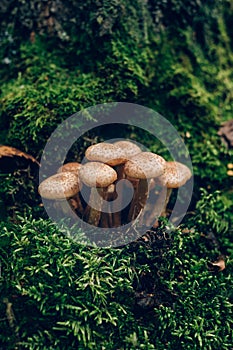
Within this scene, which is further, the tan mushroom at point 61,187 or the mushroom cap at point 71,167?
the mushroom cap at point 71,167

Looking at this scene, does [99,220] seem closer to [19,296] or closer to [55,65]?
[19,296]

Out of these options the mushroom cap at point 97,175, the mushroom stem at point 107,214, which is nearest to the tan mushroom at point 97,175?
the mushroom cap at point 97,175

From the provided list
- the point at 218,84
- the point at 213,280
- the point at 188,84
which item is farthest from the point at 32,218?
the point at 218,84

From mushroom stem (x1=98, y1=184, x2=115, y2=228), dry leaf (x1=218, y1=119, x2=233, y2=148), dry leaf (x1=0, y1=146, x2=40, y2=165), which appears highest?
dry leaf (x1=218, y1=119, x2=233, y2=148)

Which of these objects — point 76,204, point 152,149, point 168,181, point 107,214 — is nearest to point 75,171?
point 76,204

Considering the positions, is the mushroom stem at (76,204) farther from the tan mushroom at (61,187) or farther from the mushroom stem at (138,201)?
the mushroom stem at (138,201)

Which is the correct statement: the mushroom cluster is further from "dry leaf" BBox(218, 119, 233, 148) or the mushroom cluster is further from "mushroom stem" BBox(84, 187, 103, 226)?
"dry leaf" BBox(218, 119, 233, 148)

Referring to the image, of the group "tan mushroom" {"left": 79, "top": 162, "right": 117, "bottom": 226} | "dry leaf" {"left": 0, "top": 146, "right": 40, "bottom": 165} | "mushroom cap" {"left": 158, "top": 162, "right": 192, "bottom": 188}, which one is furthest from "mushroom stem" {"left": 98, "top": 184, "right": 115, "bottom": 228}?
"dry leaf" {"left": 0, "top": 146, "right": 40, "bottom": 165}
